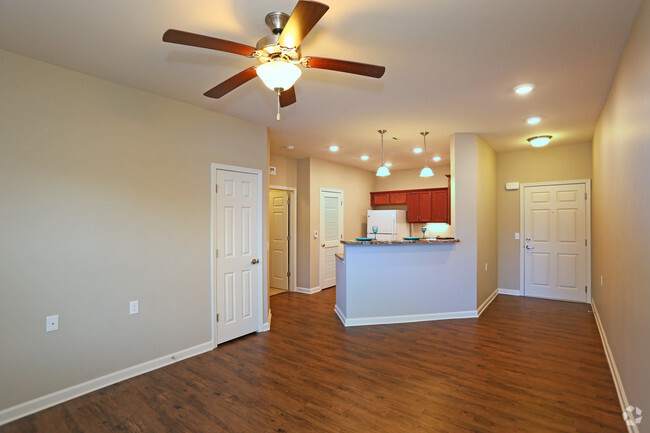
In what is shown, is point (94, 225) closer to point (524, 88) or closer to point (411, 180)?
point (524, 88)

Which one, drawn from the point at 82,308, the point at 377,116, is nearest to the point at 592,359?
the point at 377,116

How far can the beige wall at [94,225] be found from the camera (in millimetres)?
2406

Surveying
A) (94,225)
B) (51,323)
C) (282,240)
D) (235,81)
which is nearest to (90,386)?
(51,323)

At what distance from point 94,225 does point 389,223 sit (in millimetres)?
5572

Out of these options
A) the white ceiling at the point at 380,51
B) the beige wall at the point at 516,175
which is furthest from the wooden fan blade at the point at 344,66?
the beige wall at the point at 516,175

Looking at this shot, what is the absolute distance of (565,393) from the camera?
2625 mm

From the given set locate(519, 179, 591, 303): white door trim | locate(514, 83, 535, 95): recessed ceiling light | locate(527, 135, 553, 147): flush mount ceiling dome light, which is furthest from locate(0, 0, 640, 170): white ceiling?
locate(519, 179, 591, 303): white door trim

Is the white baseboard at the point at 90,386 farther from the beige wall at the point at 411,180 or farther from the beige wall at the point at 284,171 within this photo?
the beige wall at the point at 411,180

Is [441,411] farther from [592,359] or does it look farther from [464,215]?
[464,215]

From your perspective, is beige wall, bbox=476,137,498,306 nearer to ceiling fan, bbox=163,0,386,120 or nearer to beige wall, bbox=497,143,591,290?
beige wall, bbox=497,143,591,290

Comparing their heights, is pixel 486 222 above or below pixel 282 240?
above

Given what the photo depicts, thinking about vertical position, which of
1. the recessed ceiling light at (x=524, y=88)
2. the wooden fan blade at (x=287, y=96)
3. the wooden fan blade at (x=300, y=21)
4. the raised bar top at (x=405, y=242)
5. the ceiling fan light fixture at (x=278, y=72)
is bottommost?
the raised bar top at (x=405, y=242)

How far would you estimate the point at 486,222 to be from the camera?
5270mm

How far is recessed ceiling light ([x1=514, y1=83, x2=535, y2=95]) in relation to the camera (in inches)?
117
